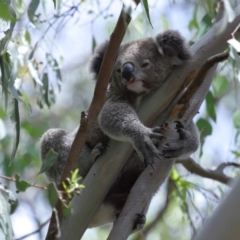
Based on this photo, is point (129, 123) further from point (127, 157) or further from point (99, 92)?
point (99, 92)

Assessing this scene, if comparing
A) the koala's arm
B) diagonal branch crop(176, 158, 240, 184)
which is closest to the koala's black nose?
the koala's arm

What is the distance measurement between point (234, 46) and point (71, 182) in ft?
2.09

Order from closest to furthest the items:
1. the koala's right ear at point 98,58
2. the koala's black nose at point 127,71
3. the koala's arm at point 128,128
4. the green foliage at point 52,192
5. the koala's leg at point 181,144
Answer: the green foliage at point 52,192
the koala's arm at point 128,128
the koala's leg at point 181,144
the koala's black nose at point 127,71
the koala's right ear at point 98,58

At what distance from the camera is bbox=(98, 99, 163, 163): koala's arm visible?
227cm

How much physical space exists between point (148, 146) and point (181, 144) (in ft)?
0.77

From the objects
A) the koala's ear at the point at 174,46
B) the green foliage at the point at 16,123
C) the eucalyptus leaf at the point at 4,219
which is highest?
the koala's ear at the point at 174,46

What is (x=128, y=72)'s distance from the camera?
2.65 m

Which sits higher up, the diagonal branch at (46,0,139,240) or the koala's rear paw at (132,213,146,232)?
the diagonal branch at (46,0,139,240)

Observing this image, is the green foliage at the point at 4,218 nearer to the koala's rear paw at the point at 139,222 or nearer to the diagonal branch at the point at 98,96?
the diagonal branch at the point at 98,96

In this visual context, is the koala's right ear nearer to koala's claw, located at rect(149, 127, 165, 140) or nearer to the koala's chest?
the koala's chest

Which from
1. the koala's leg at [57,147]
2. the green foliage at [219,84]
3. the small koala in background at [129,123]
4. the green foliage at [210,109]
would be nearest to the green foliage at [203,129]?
the green foliage at [210,109]

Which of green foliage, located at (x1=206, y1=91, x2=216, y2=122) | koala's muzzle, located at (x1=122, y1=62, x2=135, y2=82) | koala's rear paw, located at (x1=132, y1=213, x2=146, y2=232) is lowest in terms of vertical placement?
koala's rear paw, located at (x1=132, y1=213, x2=146, y2=232)

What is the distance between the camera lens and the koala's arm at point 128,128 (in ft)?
7.43

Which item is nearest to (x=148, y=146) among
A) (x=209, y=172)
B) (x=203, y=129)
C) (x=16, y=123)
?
(x=16, y=123)
